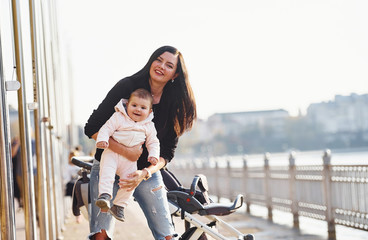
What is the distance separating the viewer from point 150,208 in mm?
4480

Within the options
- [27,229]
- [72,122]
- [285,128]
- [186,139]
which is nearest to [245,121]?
[285,128]

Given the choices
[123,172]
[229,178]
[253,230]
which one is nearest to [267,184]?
[253,230]

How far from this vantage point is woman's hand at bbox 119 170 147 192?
4.28 m

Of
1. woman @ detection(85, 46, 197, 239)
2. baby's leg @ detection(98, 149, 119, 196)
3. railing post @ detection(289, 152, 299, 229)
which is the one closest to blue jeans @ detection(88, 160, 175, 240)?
woman @ detection(85, 46, 197, 239)

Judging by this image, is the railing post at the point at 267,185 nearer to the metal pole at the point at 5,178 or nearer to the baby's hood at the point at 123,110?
the metal pole at the point at 5,178

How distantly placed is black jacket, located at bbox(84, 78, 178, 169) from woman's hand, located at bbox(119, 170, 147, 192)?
203mm

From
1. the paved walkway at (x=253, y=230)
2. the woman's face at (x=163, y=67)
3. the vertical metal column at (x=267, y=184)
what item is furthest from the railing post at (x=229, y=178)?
the woman's face at (x=163, y=67)

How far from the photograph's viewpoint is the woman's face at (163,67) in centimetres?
459

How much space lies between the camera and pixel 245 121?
535 ft

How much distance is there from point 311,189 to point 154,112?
28.9 feet

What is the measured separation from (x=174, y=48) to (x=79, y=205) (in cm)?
120

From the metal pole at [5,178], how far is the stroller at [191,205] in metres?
0.41

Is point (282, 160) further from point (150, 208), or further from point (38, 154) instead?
point (150, 208)

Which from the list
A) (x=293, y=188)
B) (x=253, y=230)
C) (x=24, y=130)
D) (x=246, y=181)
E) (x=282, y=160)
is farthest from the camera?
(x=246, y=181)
